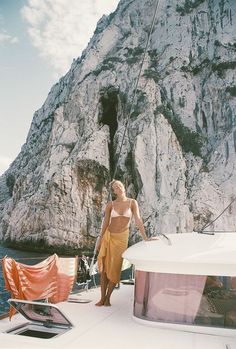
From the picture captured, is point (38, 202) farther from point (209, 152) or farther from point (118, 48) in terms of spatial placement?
point (118, 48)

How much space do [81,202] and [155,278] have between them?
4337cm

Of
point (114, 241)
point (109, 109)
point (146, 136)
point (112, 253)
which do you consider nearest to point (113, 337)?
→ point (112, 253)

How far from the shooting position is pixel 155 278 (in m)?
3.91

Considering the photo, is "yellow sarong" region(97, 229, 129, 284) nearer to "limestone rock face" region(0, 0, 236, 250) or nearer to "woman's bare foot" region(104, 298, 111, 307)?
"woman's bare foot" region(104, 298, 111, 307)

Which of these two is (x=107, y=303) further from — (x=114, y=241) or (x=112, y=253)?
(x=114, y=241)

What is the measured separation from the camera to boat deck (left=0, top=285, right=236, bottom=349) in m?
3.15

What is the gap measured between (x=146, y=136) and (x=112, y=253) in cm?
4309

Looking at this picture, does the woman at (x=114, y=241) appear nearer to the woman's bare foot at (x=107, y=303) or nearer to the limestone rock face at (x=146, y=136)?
the woman's bare foot at (x=107, y=303)

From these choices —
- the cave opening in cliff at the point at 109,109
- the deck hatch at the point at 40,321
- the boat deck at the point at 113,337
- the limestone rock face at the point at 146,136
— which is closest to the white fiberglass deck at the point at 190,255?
the boat deck at the point at 113,337

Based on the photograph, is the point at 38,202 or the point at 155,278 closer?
the point at 155,278

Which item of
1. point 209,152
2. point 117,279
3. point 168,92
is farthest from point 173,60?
point 117,279

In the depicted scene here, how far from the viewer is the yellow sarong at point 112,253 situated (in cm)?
494

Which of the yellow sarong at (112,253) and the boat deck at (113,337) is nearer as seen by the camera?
the boat deck at (113,337)

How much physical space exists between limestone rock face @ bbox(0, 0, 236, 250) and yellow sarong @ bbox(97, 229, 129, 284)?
119ft
